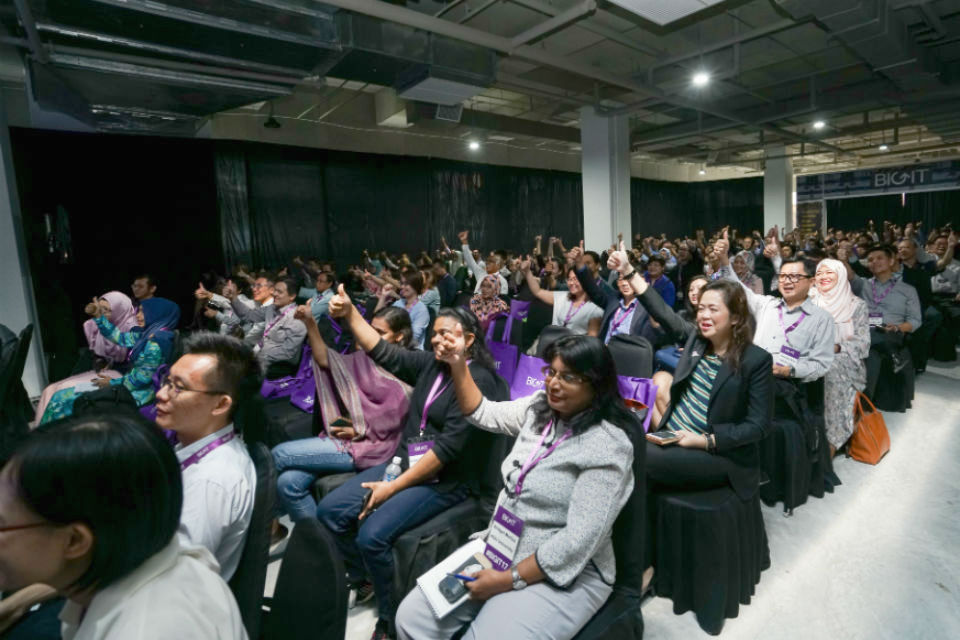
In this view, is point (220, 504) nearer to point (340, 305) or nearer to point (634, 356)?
point (340, 305)

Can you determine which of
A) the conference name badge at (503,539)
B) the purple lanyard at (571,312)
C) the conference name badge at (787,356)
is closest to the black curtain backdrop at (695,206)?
the purple lanyard at (571,312)

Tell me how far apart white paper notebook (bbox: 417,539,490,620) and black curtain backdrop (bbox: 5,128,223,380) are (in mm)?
6592

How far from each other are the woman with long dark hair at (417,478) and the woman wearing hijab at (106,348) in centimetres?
Answer: 213

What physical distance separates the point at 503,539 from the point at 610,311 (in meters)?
2.40

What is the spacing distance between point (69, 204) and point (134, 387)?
6.12 metres

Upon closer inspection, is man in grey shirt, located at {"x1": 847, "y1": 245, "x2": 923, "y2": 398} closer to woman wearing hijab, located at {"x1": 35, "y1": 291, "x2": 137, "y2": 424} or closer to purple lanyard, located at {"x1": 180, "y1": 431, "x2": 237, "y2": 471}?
purple lanyard, located at {"x1": 180, "y1": 431, "x2": 237, "y2": 471}

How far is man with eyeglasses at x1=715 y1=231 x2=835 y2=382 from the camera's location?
2.56 m

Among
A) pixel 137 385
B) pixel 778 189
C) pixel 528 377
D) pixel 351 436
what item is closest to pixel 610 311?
pixel 528 377

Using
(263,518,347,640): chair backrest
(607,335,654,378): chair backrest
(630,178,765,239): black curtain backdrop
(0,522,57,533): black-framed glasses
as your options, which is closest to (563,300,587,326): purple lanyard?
(607,335,654,378): chair backrest

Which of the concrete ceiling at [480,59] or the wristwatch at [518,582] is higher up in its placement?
the concrete ceiling at [480,59]

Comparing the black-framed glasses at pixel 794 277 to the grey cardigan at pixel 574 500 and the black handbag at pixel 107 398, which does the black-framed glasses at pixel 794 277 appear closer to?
the grey cardigan at pixel 574 500

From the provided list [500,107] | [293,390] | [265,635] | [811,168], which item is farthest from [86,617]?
[811,168]

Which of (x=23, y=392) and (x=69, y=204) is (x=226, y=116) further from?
(x=23, y=392)

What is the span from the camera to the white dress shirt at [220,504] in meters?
1.18
